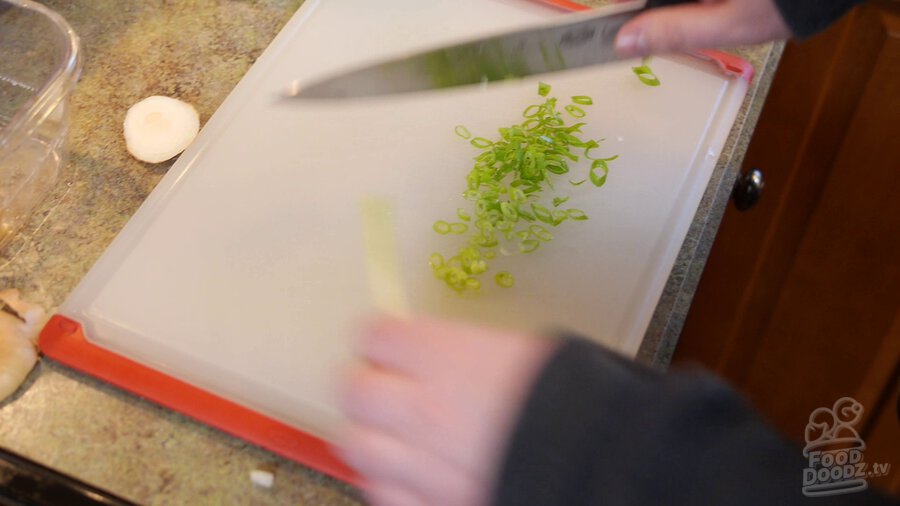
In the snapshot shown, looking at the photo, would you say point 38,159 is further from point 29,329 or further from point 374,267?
point 374,267

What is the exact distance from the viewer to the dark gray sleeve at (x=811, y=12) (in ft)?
2.31

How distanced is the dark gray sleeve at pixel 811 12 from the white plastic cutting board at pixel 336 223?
237mm

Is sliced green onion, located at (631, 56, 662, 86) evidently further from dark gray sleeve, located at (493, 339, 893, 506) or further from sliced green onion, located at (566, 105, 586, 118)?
dark gray sleeve, located at (493, 339, 893, 506)

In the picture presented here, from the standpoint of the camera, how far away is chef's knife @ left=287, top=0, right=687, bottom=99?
767 millimetres

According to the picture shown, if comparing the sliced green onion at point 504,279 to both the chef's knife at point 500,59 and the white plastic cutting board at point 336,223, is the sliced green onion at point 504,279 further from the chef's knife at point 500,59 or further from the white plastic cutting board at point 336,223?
the chef's knife at point 500,59

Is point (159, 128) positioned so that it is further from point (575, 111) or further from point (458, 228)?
point (575, 111)

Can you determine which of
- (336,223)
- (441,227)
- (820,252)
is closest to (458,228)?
(441,227)

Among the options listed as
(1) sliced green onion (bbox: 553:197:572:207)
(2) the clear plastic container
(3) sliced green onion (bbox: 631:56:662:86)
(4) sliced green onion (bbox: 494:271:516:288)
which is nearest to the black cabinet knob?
(3) sliced green onion (bbox: 631:56:662:86)

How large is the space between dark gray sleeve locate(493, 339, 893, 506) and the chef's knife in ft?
1.22

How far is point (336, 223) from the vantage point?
894mm

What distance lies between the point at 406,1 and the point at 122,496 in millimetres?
733

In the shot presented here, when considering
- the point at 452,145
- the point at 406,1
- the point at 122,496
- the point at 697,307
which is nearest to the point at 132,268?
the point at 122,496

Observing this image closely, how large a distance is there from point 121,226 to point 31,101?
6.3 inches

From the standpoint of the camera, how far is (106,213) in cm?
89
